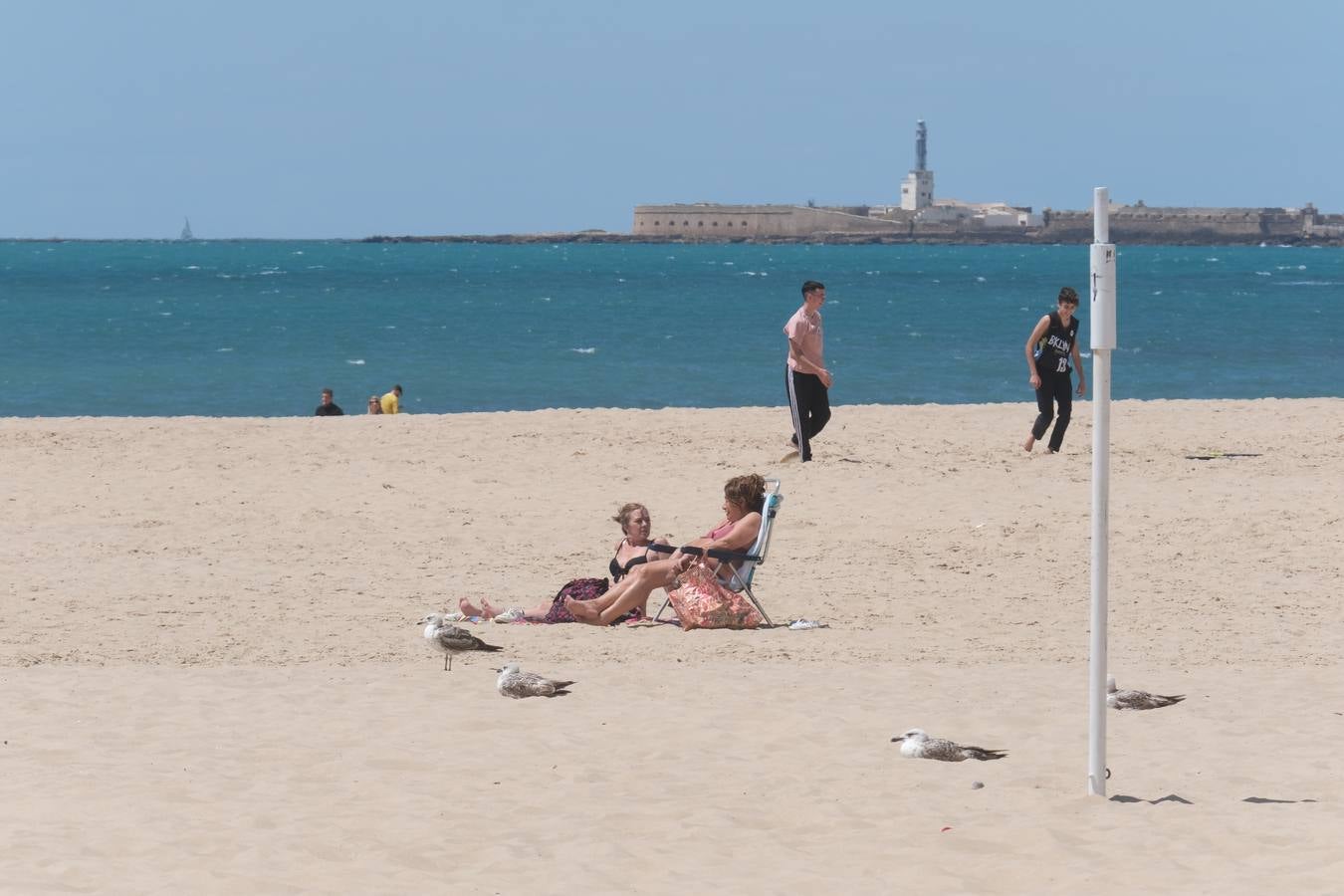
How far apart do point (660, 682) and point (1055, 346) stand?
7.09 metres

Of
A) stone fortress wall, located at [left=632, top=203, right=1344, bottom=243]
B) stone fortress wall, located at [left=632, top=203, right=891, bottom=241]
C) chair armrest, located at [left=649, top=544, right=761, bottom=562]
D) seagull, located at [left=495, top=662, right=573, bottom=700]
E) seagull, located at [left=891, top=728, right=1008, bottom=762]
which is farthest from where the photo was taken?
stone fortress wall, located at [left=632, top=203, right=891, bottom=241]

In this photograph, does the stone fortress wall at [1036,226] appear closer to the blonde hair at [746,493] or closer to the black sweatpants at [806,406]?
the black sweatpants at [806,406]

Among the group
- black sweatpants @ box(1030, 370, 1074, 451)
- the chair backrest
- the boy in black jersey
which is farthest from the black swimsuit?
black sweatpants @ box(1030, 370, 1074, 451)

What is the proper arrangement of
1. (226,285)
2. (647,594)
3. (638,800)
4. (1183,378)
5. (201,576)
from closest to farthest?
→ (638,800)
(647,594)
(201,576)
(1183,378)
(226,285)

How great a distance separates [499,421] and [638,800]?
36.8 feet

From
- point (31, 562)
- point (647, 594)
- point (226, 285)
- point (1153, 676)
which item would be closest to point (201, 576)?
point (31, 562)

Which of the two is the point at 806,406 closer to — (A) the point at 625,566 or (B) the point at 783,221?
(A) the point at 625,566

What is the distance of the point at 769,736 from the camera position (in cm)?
654

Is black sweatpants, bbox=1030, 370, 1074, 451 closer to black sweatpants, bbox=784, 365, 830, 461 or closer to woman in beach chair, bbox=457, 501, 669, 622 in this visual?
black sweatpants, bbox=784, 365, 830, 461

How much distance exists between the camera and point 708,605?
8484 millimetres

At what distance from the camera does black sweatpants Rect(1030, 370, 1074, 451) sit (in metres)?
13.7

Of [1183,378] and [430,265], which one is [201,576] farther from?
[430,265]

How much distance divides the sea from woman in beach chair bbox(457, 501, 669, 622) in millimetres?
11171

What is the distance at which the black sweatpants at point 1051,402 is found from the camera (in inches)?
539
